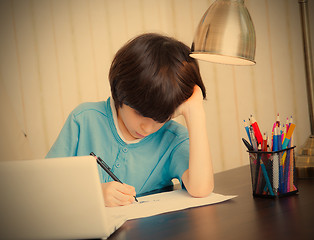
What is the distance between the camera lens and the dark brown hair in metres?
1.02

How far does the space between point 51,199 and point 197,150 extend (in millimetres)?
518

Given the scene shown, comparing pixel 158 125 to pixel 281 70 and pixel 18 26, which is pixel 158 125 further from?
pixel 281 70

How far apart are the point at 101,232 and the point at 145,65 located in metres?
0.51

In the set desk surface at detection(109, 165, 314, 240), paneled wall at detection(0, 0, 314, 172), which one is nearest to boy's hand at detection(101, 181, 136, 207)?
desk surface at detection(109, 165, 314, 240)

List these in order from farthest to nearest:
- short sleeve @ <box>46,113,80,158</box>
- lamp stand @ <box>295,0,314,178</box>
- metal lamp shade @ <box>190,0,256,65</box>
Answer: short sleeve @ <box>46,113,80,158</box>, lamp stand @ <box>295,0,314,178</box>, metal lamp shade @ <box>190,0,256,65</box>

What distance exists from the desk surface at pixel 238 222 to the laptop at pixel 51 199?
0.27 ft

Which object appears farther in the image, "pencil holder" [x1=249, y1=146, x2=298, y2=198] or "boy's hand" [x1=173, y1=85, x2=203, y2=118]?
"boy's hand" [x1=173, y1=85, x2=203, y2=118]

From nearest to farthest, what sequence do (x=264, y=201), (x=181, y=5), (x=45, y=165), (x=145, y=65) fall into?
(x=45, y=165) < (x=264, y=201) < (x=145, y=65) < (x=181, y=5)

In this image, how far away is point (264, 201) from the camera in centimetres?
85

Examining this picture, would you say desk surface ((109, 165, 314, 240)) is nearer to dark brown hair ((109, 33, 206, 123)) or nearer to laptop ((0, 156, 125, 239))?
laptop ((0, 156, 125, 239))

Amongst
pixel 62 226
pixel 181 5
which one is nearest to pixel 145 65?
pixel 62 226

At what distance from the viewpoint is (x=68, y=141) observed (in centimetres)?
121

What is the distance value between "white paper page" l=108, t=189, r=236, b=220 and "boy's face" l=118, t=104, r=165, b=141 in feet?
0.63

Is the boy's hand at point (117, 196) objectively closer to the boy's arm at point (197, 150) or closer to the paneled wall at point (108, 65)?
the boy's arm at point (197, 150)
